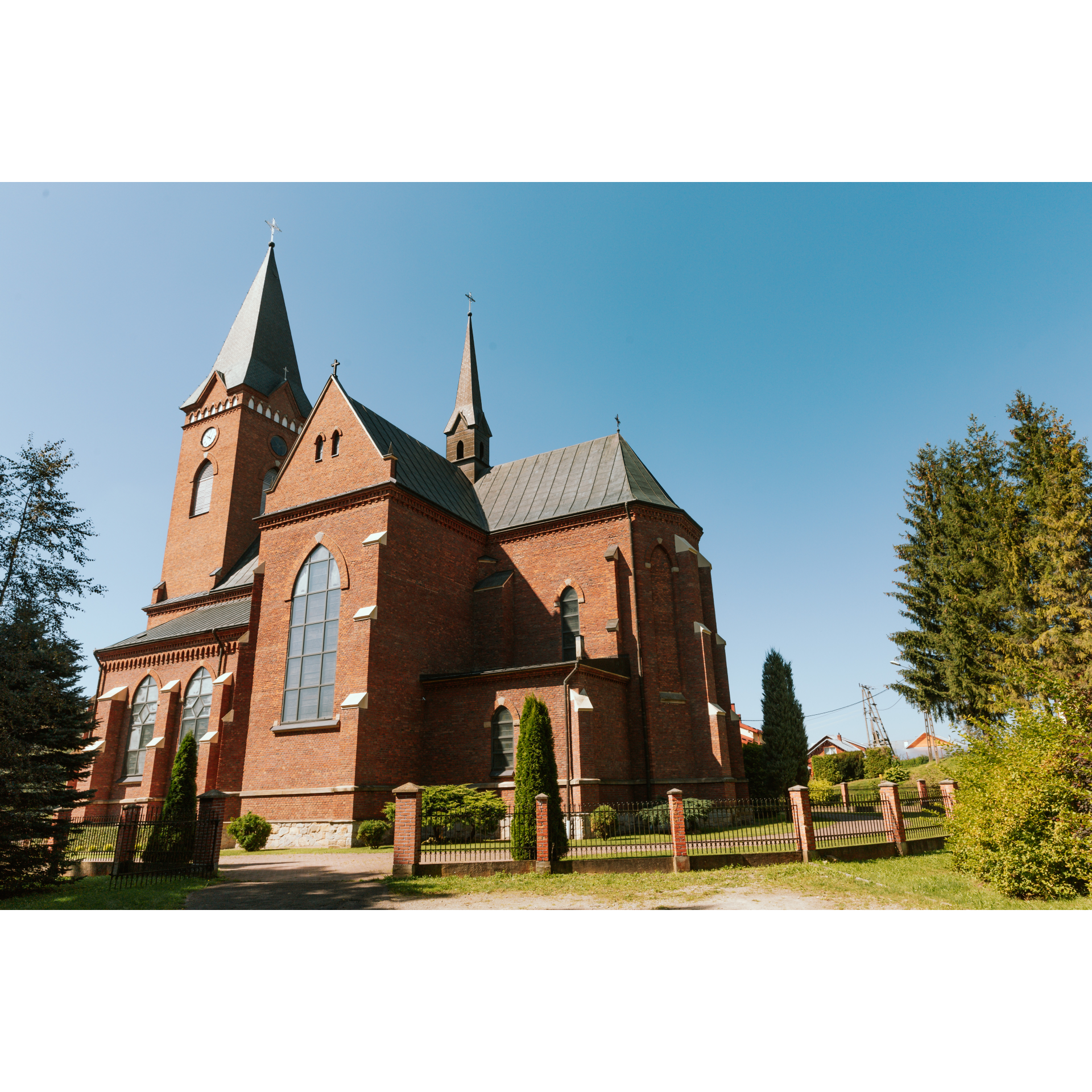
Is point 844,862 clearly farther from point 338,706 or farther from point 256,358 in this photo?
point 256,358

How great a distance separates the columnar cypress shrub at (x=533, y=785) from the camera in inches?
558

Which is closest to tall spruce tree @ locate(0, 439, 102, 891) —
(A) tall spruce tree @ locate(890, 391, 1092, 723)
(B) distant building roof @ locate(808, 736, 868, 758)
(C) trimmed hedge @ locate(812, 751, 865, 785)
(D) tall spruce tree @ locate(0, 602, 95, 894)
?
(D) tall spruce tree @ locate(0, 602, 95, 894)

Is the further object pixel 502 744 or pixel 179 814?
pixel 502 744

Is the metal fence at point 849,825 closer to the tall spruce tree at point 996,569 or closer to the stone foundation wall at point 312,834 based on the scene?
the tall spruce tree at point 996,569

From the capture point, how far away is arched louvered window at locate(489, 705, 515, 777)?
2134 cm

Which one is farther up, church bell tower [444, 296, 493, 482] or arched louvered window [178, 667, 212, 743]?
church bell tower [444, 296, 493, 482]

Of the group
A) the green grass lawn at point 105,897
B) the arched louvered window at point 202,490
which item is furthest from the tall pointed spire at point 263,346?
the green grass lawn at point 105,897

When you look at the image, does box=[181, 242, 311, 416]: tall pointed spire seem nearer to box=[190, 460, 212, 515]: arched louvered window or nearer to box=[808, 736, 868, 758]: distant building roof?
box=[190, 460, 212, 515]: arched louvered window

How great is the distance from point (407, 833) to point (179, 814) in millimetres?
5973

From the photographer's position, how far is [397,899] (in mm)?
11422

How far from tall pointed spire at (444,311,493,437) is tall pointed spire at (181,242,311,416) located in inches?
364

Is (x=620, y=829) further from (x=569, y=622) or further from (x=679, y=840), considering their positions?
(x=569, y=622)

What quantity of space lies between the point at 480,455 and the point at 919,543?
792 inches

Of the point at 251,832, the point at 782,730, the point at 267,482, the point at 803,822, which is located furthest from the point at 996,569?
the point at 267,482
